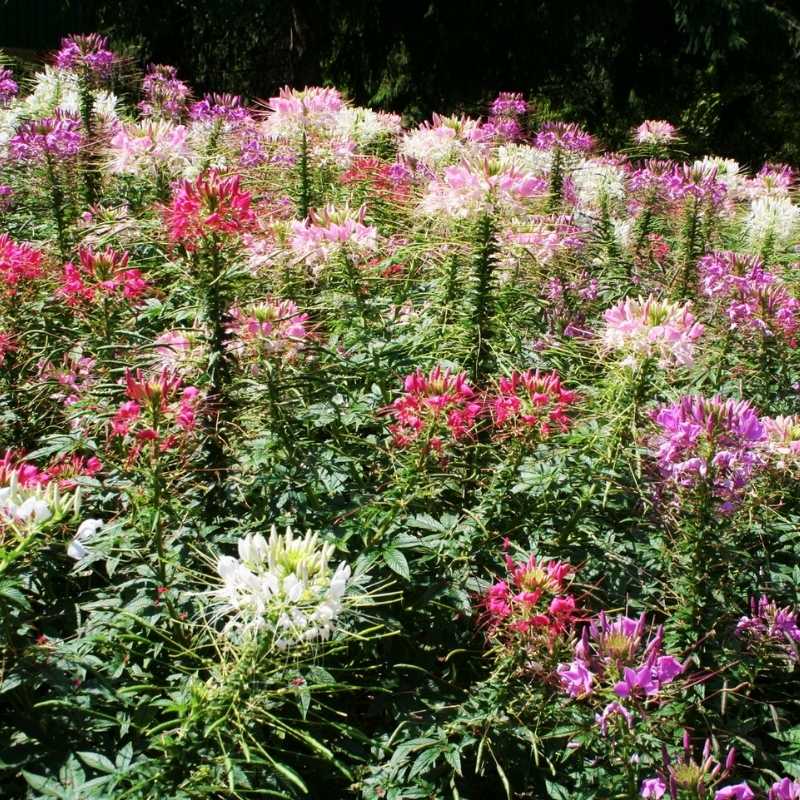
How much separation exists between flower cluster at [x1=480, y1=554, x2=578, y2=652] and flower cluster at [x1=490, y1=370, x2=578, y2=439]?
0.43m

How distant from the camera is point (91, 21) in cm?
1064

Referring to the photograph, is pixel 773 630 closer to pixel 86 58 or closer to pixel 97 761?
pixel 97 761

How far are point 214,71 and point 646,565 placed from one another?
9.63m

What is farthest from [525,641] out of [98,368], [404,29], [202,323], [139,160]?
[404,29]

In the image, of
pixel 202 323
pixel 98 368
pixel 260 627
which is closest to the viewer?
pixel 260 627

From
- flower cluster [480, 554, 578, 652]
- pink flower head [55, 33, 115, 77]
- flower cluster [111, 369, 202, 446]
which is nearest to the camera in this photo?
flower cluster [480, 554, 578, 652]

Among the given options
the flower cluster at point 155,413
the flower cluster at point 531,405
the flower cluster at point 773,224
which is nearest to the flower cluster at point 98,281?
the flower cluster at point 155,413

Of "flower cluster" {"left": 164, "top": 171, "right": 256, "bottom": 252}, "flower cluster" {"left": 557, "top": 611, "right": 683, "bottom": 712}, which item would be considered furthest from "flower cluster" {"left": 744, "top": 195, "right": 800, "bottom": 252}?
"flower cluster" {"left": 557, "top": 611, "right": 683, "bottom": 712}

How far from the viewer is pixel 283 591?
62.2 inches

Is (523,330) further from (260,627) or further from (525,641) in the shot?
(260,627)

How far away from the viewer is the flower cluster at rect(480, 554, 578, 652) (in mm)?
1874

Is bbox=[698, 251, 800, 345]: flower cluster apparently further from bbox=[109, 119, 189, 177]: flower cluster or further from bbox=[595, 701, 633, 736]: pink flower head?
bbox=[109, 119, 189, 177]: flower cluster

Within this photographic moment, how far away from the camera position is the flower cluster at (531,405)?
2295 mm

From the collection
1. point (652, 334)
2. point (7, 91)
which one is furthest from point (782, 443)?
point (7, 91)
